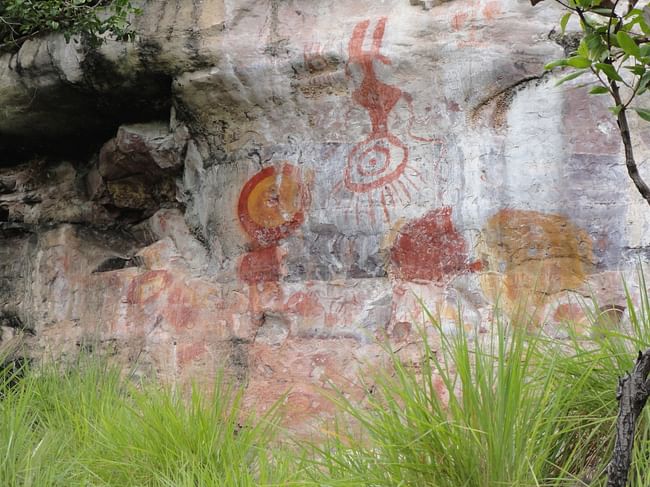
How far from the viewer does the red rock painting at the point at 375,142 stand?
180 inches

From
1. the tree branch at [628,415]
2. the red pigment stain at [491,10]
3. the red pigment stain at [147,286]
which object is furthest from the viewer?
the red pigment stain at [147,286]

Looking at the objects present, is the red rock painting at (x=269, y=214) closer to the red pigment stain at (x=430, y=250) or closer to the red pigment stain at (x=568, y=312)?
the red pigment stain at (x=430, y=250)

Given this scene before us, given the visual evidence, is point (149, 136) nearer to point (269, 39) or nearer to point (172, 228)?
point (172, 228)

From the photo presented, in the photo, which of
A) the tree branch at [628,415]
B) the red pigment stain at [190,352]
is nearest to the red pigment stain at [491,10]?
the red pigment stain at [190,352]

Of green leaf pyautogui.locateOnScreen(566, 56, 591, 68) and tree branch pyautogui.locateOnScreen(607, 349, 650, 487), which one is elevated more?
green leaf pyautogui.locateOnScreen(566, 56, 591, 68)

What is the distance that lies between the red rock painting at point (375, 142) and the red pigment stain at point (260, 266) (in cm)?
48

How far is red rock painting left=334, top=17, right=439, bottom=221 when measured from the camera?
4562 mm

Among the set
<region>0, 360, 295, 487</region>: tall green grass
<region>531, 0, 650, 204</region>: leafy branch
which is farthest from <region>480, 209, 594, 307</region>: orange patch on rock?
<region>531, 0, 650, 204</region>: leafy branch

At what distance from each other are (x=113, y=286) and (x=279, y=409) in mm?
1414

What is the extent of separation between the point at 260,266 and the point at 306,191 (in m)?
0.47

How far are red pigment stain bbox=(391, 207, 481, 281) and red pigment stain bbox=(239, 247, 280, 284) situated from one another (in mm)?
642

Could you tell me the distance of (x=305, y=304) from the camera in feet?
15.0

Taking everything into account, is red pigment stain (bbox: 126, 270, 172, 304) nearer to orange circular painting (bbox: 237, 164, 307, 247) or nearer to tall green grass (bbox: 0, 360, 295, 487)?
orange circular painting (bbox: 237, 164, 307, 247)

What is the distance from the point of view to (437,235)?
441 centimetres
